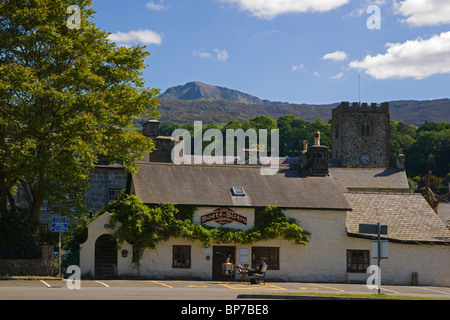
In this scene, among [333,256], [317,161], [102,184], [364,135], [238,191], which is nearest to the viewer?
[333,256]

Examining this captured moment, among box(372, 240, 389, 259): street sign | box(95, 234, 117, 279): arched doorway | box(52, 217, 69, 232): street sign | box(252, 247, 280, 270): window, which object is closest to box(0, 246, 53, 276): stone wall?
box(52, 217, 69, 232): street sign

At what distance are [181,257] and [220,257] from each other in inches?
84.8

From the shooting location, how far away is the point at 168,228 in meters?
33.0

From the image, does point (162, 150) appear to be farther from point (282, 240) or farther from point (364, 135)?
point (364, 135)

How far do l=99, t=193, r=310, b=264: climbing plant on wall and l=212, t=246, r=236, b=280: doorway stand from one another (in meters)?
0.74

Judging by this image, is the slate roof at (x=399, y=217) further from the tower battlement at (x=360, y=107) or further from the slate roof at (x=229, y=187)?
the tower battlement at (x=360, y=107)

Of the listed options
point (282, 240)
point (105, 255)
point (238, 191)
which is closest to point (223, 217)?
point (238, 191)

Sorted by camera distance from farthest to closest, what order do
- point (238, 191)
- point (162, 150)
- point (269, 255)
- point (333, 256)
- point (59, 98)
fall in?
point (162, 150) < point (238, 191) < point (333, 256) < point (269, 255) < point (59, 98)

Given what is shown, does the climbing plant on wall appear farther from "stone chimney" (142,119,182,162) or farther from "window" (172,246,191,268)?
"stone chimney" (142,119,182,162)

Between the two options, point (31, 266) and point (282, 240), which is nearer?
point (31, 266)

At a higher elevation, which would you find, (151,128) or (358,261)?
(151,128)

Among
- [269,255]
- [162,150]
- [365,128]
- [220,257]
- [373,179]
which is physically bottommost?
[220,257]

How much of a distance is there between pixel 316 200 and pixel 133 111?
37.4 ft

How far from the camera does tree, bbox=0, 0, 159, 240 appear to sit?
29578mm
